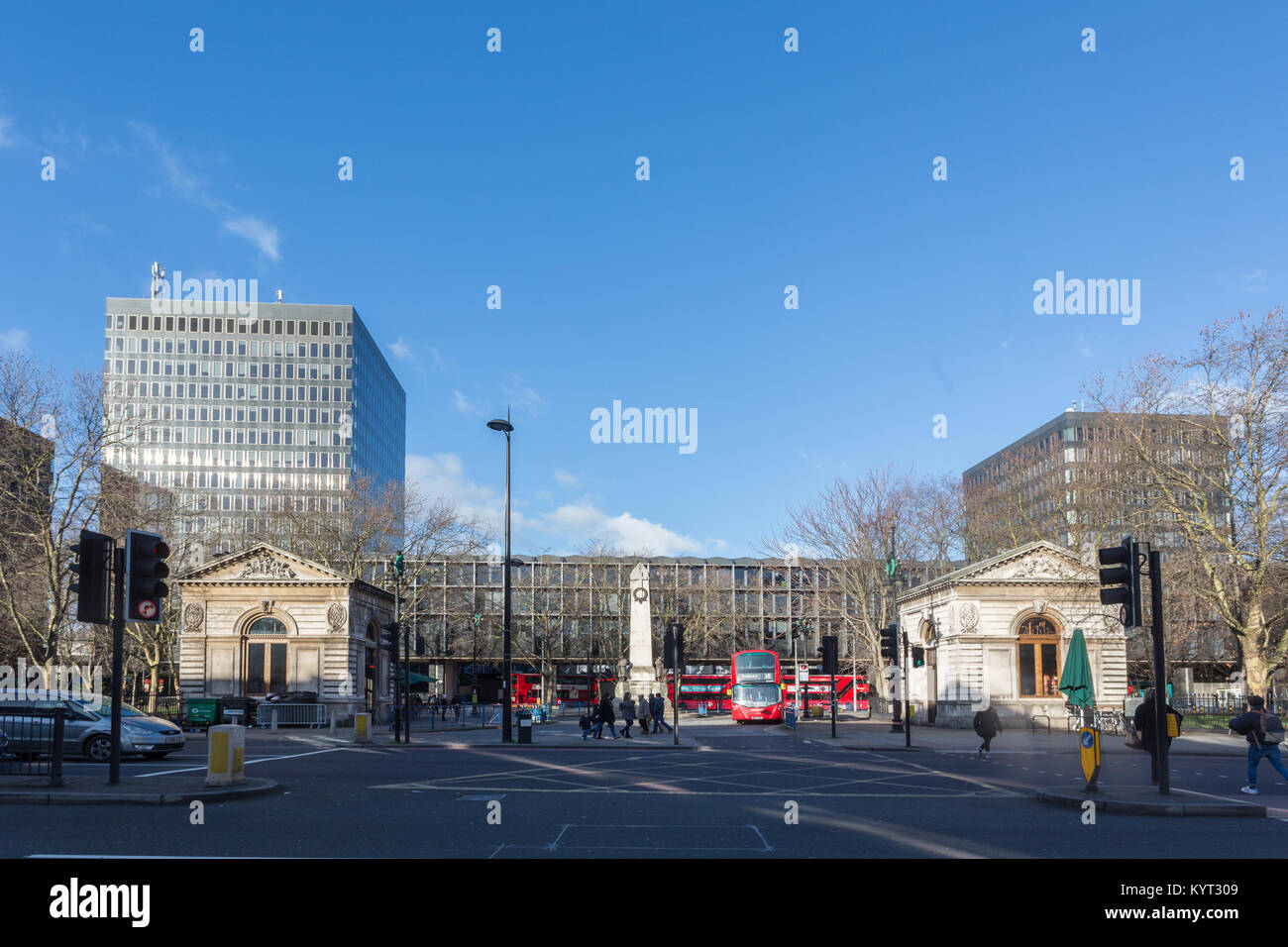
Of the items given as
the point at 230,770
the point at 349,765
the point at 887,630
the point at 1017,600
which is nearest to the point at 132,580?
the point at 230,770

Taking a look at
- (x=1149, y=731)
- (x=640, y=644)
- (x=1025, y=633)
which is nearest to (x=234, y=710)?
(x=640, y=644)

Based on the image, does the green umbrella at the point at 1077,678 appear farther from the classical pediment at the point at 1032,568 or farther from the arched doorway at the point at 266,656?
the arched doorway at the point at 266,656

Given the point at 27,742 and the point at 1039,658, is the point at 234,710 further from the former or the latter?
the point at 1039,658

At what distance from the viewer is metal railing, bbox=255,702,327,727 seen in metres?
38.2

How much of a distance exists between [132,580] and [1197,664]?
83.1 metres

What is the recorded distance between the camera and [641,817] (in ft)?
42.7

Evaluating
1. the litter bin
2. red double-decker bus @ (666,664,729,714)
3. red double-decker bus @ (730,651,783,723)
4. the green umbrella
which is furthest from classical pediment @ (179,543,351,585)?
the green umbrella

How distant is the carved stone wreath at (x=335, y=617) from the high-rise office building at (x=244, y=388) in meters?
81.6

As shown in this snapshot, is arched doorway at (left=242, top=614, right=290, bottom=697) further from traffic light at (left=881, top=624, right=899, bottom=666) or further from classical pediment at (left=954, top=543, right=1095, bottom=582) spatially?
classical pediment at (left=954, top=543, right=1095, bottom=582)

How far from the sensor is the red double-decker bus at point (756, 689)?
49062 mm

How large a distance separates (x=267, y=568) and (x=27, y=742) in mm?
26332

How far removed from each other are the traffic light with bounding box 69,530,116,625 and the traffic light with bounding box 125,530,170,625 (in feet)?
1.03
